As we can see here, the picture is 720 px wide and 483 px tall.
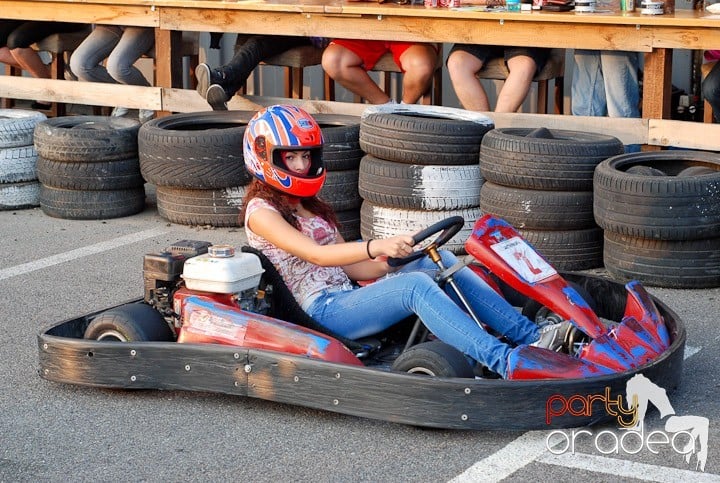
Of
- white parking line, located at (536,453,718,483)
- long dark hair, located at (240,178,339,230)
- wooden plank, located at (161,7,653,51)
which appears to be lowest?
white parking line, located at (536,453,718,483)

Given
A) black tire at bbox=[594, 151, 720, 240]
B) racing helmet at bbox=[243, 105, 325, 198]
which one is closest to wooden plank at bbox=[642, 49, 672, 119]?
black tire at bbox=[594, 151, 720, 240]

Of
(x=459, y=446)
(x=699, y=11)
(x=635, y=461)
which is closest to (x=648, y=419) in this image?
(x=635, y=461)

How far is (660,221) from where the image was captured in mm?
5492

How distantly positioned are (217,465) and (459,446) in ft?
2.46

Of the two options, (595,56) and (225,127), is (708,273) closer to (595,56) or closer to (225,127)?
(595,56)

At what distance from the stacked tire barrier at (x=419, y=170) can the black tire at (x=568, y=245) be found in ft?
1.33

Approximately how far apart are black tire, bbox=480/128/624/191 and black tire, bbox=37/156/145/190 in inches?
90.9

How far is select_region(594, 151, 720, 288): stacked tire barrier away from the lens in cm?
546

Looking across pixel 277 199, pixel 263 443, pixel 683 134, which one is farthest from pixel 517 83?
pixel 263 443

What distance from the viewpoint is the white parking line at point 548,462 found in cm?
364

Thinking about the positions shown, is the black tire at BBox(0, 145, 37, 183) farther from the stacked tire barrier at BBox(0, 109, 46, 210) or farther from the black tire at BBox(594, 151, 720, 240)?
the black tire at BBox(594, 151, 720, 240)

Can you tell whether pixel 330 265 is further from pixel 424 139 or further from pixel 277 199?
pixel 424 139

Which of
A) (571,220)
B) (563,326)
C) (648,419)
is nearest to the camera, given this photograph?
(648,419)

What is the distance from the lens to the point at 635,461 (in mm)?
3744
